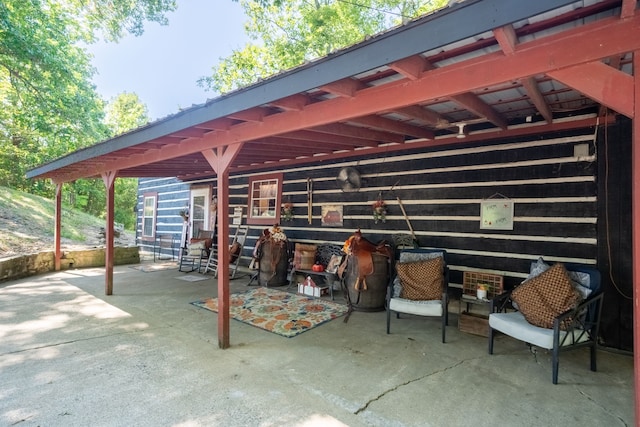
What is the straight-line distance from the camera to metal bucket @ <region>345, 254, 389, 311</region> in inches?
168

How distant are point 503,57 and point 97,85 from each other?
1279 cm

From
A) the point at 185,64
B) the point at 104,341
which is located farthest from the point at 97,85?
the point at 185,64

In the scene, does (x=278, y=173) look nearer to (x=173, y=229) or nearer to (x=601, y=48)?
(x=173, y=229)

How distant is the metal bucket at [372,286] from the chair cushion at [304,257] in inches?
52.6

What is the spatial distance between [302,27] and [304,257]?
10.8m

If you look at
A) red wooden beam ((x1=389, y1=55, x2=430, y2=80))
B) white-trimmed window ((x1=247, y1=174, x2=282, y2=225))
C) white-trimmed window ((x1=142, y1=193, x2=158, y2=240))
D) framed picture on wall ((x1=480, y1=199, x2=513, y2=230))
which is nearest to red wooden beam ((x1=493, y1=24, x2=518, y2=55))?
red wooden beam ((x1=389, y1=55, x2=430, y2=80))

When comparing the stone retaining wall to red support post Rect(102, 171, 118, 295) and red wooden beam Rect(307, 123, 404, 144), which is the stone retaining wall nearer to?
red support post Rect(102, 171, 118, 295)

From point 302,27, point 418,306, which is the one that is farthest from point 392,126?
point 302,27

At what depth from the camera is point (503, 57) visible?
173cm

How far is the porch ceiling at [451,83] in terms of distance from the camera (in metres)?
1.46

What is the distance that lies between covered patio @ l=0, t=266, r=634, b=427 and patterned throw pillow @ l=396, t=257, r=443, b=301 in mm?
402

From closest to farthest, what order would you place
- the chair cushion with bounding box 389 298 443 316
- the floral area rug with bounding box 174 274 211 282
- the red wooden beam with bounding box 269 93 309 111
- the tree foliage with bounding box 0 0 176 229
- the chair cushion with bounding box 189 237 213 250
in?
1. the red wooden beam with bounding box 269 93 309 111
2. the chair cushion with bounding box 389 298 443 316
3. the floral area rug with bounding box 174 274 211 282
4. the chair cushion with bounding box 189 237 213 250
5. the tree foliage with bounding box 0 0 176 229

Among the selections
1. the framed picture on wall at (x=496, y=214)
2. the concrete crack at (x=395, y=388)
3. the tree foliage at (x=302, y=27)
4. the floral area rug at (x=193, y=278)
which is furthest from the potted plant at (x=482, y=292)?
the tree foliage at (x=302, y=27)

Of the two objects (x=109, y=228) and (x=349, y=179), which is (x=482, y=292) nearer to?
(x=349, y=179)
